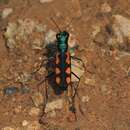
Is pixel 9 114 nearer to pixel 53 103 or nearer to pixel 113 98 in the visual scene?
pixel 53 103

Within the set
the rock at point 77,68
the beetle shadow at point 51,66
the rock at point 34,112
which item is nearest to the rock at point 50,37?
the beetle shadow at point 51,66

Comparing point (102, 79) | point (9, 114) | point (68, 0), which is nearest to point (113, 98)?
point (102, 79)

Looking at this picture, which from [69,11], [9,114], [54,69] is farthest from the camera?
[69,11]

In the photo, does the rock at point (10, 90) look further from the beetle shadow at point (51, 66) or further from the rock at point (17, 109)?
the beetle shadow at point (51, 66)

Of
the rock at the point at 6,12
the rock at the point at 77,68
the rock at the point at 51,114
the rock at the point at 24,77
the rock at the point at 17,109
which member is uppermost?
the rock at the point at 6,12

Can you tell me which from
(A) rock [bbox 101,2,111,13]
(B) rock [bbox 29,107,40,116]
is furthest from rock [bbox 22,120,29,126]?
(A) rock [bbox 101,2,111,13]

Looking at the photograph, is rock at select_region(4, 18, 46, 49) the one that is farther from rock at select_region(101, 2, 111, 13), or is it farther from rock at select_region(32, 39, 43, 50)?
rock at select_region(101, 2, 111, 13)

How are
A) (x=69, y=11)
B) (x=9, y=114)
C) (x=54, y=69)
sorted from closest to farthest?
(x=9, y=114) < (x=54, y=69) < (x=69, y=11)
